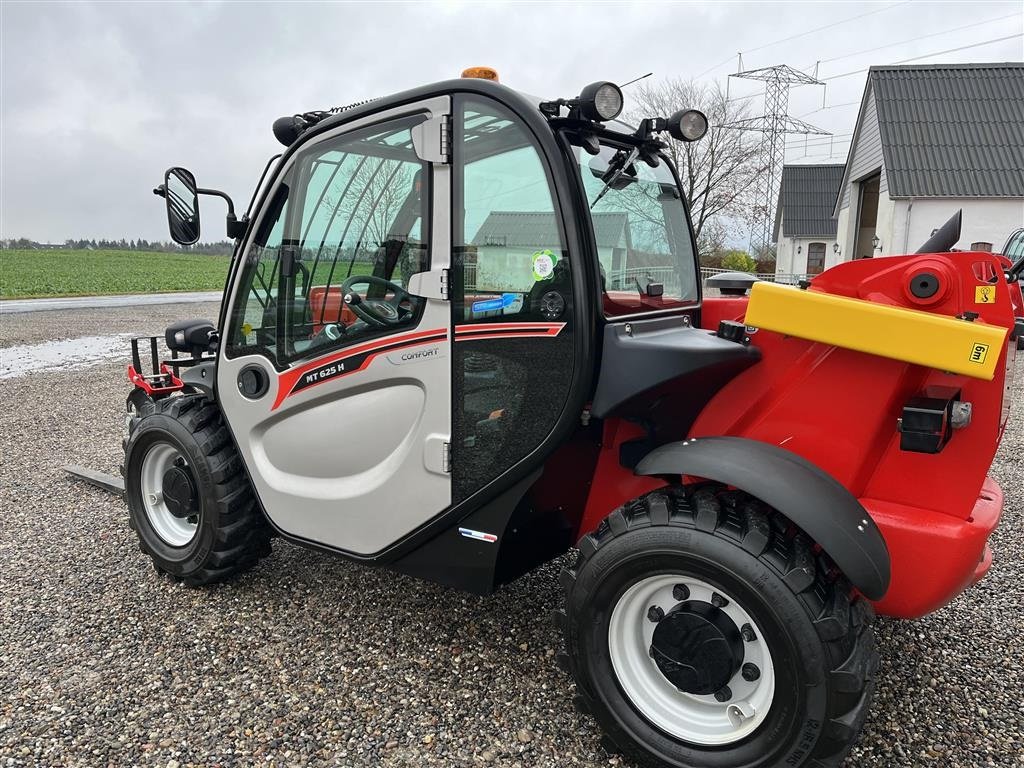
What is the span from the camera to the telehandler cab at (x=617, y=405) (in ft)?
6.92

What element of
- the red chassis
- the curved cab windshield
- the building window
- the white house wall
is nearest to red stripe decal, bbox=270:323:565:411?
Answer: the curved cab windshield

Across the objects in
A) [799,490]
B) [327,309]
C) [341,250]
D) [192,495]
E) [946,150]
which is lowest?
[192,495]

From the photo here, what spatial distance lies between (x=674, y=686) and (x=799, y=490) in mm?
757

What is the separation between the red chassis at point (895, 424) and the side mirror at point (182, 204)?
2.40 meters

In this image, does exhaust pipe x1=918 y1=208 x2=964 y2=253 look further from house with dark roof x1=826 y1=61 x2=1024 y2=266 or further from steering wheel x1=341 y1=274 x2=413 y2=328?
house with dark roof x1=826 y1=61 x2=1024 y2=266

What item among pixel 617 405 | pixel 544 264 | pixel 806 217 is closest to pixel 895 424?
pixel 617 405

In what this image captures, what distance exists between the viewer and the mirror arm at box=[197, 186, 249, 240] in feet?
10.6

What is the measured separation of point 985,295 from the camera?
6.95 feet

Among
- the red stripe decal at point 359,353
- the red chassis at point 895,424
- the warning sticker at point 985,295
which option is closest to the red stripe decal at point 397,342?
the red stripe decal at point 359,353

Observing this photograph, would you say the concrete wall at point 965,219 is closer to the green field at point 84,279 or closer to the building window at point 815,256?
the building window at point 815,256

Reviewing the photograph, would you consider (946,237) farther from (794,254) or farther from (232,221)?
(794,254)

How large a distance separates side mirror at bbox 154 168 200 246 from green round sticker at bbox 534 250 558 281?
66.6 inches

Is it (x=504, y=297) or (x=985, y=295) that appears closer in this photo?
(x=985, y=295)

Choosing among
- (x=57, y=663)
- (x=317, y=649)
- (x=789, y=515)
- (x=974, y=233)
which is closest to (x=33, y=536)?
(x=57, y=663)
